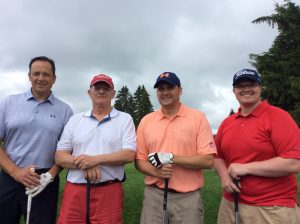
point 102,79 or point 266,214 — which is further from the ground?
point 102,79

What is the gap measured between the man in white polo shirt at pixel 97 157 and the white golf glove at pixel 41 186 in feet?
0.72

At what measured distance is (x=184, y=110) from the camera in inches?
219

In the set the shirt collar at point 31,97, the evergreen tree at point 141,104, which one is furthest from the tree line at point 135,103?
the shirt collar at point 31,97

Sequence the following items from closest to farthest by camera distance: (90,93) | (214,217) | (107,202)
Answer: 1. (107,202)
2. (90,93)
3. (214,217)

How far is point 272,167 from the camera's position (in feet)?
15.5

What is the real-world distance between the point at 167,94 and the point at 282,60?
31.3 meters

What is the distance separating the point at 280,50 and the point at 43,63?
107ft

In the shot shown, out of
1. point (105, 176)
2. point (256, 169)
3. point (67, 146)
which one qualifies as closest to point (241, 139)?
point (256, 169)

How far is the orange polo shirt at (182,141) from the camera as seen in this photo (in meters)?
5.31

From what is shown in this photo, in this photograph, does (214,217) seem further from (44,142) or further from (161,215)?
(44,142)

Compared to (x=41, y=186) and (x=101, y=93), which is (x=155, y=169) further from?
(x=41, y=186)

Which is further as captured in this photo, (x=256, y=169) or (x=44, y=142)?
(x=44, y=142)

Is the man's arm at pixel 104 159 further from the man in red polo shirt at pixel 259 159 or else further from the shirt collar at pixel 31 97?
the man in red polo shirt at pixel 259 159

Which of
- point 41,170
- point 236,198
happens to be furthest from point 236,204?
point 41,170
